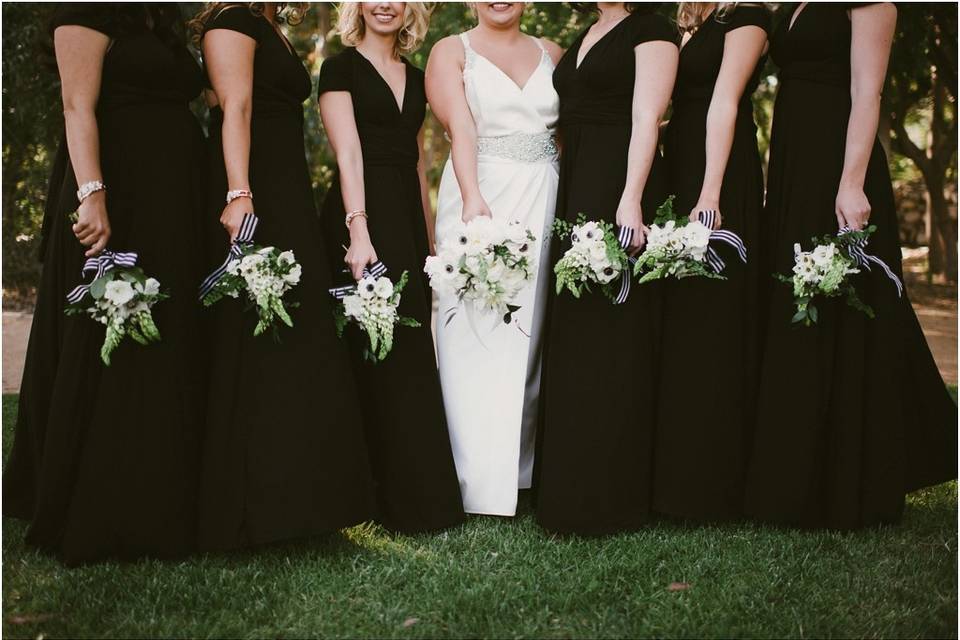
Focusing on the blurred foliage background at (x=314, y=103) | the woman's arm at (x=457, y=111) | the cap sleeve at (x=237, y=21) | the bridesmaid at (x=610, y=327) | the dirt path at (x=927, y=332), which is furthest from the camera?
the blurred foliage background at (x=314, y=103)

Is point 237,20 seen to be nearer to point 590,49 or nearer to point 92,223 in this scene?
point 92,223

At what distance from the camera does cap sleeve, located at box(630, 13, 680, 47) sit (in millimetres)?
4090

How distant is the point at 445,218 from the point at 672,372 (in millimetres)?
1380

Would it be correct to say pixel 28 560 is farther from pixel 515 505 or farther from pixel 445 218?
pixel 445 218

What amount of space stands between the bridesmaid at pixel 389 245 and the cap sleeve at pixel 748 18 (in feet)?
4.83

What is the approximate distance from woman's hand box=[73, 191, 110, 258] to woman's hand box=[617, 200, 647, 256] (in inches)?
87.6

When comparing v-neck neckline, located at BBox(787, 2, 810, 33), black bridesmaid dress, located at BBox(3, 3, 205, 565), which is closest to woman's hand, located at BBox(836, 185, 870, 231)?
v-neck neckline, located at BBox(787, 2, 810, 33)

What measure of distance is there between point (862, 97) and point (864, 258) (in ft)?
2.33

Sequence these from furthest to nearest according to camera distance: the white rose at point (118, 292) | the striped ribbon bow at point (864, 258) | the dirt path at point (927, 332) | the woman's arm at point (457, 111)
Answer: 1. the dirt path at point (927, 332)
2. the woman's arm at point (457, 111)
3. the striped ribbon bow at point (864, 258)
4. the white rose at point (118, 292)

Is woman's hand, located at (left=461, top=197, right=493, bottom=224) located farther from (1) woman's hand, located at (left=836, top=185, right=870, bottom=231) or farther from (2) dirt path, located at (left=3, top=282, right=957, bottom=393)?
(2) dirt path, located at (left=3, top=282, right=957, bottom=393)

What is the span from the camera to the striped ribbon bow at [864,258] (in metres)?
Answer: 3.89

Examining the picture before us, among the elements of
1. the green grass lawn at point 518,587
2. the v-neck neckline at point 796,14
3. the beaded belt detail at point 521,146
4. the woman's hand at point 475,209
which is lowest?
the green grass lawn at point 518,587

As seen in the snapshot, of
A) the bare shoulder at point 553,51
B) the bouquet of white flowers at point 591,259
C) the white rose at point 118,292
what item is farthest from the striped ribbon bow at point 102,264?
Result: the bare shoulder at point 553,51

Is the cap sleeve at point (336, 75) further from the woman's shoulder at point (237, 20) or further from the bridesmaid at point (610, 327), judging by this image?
the bridesmaid at point (610, 327)
